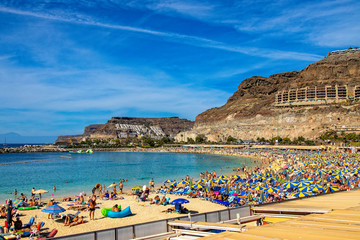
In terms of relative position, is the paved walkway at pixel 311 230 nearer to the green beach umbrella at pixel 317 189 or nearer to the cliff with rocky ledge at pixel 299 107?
the green beach umbrella at pixel 317 189

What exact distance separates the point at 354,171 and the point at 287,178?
6.71 meters

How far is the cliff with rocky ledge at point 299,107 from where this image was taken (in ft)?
265

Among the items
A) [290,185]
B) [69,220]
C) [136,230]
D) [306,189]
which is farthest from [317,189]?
[69,220]

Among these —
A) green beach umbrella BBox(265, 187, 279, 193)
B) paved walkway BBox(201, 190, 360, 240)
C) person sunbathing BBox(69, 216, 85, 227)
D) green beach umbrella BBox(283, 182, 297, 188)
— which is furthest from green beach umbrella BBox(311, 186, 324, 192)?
person sunbathing BBox(69, 216, 85, 227)

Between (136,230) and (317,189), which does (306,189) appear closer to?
(317,189)

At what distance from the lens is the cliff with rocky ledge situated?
3179 inches

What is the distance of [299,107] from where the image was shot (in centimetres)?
9388

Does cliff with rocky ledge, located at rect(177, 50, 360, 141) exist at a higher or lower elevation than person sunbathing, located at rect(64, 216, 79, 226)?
higher

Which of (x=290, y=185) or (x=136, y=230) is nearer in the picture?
(x=136, y=230)

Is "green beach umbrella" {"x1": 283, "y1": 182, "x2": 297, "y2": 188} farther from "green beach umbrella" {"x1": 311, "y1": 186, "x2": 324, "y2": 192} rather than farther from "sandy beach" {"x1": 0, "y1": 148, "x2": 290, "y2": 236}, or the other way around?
"sandy beach" {"x1": 0, "y1": 148, "x2": 290, "y2": 236}

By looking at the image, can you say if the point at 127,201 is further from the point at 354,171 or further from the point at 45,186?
the point at 354,171

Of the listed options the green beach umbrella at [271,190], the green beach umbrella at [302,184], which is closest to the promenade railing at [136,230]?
the green beach umbrella at [271,190]

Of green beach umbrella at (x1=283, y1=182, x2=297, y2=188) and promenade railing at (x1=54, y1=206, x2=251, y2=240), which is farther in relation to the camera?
green beach umbrella at (x1=283, y1=182, x2=297, y2=188)

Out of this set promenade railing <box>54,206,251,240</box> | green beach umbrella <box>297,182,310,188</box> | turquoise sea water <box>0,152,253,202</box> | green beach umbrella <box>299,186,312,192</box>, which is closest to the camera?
promenade railing <box>54,206,251,240</box>
